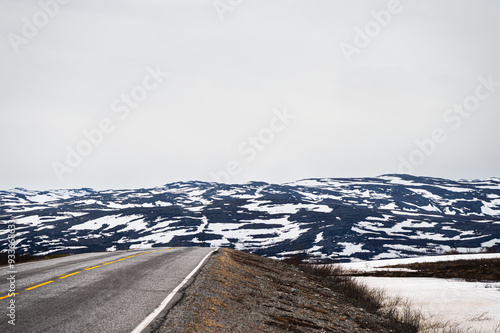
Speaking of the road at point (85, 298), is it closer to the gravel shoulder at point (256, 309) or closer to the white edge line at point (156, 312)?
the white edge line at point (156, 312)

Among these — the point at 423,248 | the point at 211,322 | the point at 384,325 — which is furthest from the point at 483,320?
the point at 423,248

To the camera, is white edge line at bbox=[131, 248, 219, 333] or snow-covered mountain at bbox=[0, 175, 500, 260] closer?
white edge line at bbox=[131, 248, 219, 333]

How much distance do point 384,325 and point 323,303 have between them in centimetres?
241

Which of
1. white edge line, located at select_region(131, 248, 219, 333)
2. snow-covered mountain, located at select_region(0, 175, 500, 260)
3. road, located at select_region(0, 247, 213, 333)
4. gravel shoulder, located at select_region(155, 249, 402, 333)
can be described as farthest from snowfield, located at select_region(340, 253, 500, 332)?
snow-covered mountain, located at select_region(0, 175, 500, 260)

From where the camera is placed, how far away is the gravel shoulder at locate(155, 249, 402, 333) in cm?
790

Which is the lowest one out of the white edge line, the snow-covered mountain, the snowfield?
the snow-covered mountain

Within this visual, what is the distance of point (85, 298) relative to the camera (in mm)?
8984

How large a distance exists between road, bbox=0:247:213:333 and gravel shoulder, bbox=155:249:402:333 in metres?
0.84

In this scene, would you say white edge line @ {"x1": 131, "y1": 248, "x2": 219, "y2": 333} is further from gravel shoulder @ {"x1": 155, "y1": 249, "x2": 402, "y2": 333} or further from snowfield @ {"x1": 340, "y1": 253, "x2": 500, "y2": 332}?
snowfield @ {"x1": 340, "y1": 253, "x2": 500, "y2": 332}

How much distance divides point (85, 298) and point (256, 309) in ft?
14.8

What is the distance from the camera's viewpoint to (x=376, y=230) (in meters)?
138

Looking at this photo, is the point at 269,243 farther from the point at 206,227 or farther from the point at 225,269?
the point at 225,269

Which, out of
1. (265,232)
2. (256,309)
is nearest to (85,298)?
(256,309)

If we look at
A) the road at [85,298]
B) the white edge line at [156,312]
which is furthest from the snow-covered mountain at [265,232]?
the white edge line at [156,312]
